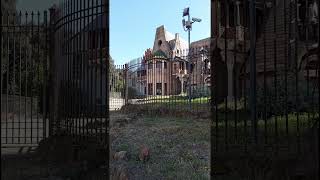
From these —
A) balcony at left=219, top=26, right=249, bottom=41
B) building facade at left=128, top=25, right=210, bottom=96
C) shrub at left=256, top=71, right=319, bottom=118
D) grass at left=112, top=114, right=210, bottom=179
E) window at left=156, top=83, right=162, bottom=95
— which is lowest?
grass at left=112, top=114, right=210, bottom=179

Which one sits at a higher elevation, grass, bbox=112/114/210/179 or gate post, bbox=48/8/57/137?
gate post, bbox=48/8/57/137

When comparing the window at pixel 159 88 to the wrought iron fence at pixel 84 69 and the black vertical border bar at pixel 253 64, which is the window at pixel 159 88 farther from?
the black vertical border bar at pixel 253 64

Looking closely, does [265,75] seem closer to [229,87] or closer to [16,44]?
[229,87]

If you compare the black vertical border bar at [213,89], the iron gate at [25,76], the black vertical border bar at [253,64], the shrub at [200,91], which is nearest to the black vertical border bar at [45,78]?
the iron gate at [25,76]

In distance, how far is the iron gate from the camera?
3.15 metres

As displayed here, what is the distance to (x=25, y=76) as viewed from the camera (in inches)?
127

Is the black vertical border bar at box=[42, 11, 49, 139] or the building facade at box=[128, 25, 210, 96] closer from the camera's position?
the black vertical border bar at box=[42, 11, 49, 139]

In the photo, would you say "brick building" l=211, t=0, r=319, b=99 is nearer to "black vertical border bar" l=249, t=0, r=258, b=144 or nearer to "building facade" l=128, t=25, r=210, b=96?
"black vertical border bar" l=249, t=0, r=258, b=144

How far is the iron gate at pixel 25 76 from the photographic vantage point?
3150 millimetres

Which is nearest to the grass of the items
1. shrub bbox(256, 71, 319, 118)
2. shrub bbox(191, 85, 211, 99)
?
shrub bbox(191, 85, 211, 99)

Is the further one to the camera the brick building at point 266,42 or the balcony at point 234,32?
the balcony at point 234,32

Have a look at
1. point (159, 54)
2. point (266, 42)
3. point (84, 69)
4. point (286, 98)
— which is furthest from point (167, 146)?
point (266, 42)

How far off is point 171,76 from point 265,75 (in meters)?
0.79

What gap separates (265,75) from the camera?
3135 mm
